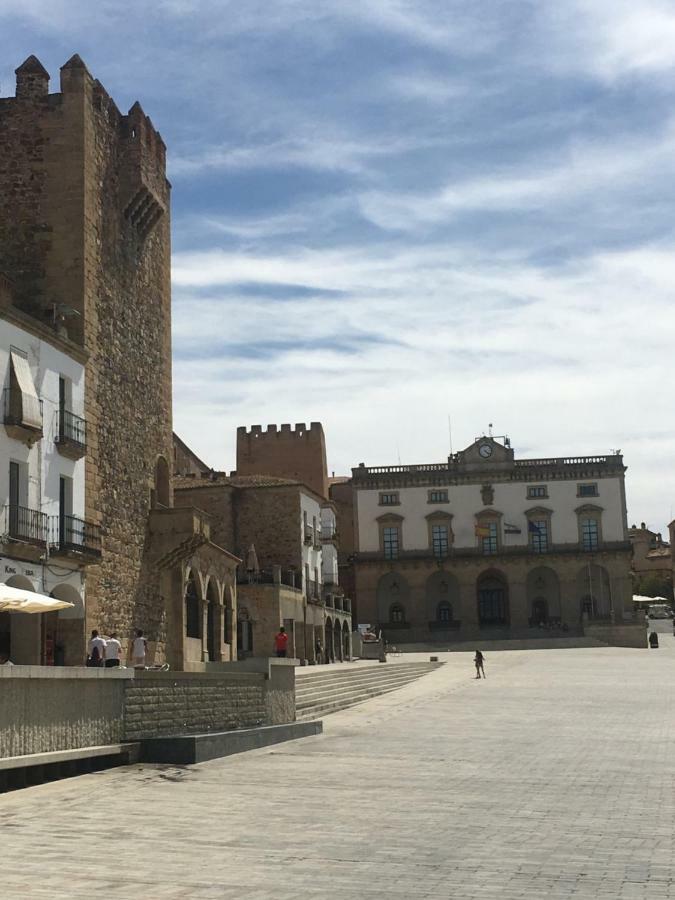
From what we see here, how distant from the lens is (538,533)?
7894cm

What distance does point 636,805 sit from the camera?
11664 mm

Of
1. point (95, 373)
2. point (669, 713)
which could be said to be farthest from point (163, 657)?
point (669, 713)

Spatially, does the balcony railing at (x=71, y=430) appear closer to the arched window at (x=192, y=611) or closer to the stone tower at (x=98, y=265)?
the stone tower at (x=98, y=265)

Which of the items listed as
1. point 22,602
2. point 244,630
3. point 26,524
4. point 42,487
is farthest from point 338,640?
point 22,602

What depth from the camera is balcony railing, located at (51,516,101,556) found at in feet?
79.5

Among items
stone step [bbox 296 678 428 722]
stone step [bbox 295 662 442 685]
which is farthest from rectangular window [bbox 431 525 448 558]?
stone step [bbox 296 678 428 722]

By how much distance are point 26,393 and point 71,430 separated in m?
2.36

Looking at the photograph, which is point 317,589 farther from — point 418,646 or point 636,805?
point 636,805

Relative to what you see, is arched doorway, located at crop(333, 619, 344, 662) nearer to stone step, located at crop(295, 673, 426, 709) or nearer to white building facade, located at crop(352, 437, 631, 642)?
stone step, located at crop(295, 673, 426, 709)

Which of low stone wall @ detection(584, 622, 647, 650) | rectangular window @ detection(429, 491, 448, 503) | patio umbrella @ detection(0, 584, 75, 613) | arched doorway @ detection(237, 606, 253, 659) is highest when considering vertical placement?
rectangular window @ detection(429, 491, 448, 503)

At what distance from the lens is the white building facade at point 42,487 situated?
2277cm

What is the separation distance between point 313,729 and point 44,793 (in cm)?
873

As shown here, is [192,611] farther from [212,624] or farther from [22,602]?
[22,602]

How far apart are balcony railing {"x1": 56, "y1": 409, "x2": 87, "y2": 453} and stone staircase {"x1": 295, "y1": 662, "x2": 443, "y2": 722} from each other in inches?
287
